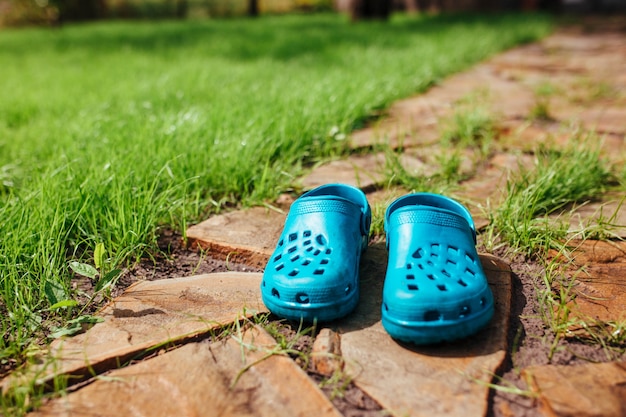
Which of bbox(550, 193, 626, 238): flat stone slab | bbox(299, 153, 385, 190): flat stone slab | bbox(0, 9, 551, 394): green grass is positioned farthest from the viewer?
bbox(299, 153, 385, 190): flat stone slab

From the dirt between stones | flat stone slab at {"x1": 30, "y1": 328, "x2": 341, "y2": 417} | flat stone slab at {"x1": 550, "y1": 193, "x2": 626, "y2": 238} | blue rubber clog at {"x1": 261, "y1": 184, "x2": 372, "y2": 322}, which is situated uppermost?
blue rubber clog at {"x1": 261, "y1": 184, "x2": 372, "y2": 322}

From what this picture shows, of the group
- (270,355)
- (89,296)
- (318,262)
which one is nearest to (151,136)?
(89,296)

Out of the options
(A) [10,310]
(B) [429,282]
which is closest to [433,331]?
(B) [429,282]

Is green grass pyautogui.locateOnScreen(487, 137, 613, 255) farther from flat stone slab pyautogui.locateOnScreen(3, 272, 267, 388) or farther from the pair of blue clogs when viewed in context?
flat stone slab pyautogui.locateOnScreen(3, 272, 267, 388)

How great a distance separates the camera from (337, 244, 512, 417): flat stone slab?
1073mm

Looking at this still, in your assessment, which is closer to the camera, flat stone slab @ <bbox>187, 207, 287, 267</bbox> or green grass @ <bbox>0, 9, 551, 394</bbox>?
green grass @ <bbox>0, 9, 551, 394</bbox>

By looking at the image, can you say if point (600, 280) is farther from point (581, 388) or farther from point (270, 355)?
point (270, 355)

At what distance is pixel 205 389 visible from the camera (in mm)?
1126

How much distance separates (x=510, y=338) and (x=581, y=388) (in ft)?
0.71

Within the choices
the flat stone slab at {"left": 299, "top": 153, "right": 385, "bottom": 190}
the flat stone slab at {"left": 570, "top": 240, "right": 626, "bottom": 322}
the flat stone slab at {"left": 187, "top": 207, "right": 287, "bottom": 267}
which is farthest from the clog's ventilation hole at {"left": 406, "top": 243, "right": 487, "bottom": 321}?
the flat stone slab at {"left": 299, "top": 153, "right": 385, "bottom": 190}

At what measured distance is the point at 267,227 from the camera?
1.86 meters

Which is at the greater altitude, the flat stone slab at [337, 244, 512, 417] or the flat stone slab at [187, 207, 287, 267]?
the flat stone slab at [187, 207, 287, 267]

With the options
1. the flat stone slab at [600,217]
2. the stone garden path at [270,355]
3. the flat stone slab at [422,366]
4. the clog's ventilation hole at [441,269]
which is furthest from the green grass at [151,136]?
the flat stone slab at [600,217]

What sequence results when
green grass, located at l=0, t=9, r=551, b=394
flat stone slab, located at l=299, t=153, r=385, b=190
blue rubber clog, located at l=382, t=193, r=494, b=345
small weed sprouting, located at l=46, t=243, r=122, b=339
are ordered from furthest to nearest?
1. flat stone slab, located at l=299, t=153, r=385, b=190
2. green grass, located at l=0, t=9, r=551, b=394
3. small weed sprouting, located at l=46, t=243, r=122, b=339
4. blue rubber clog, located at l=382, t=193, r=494, b=345
